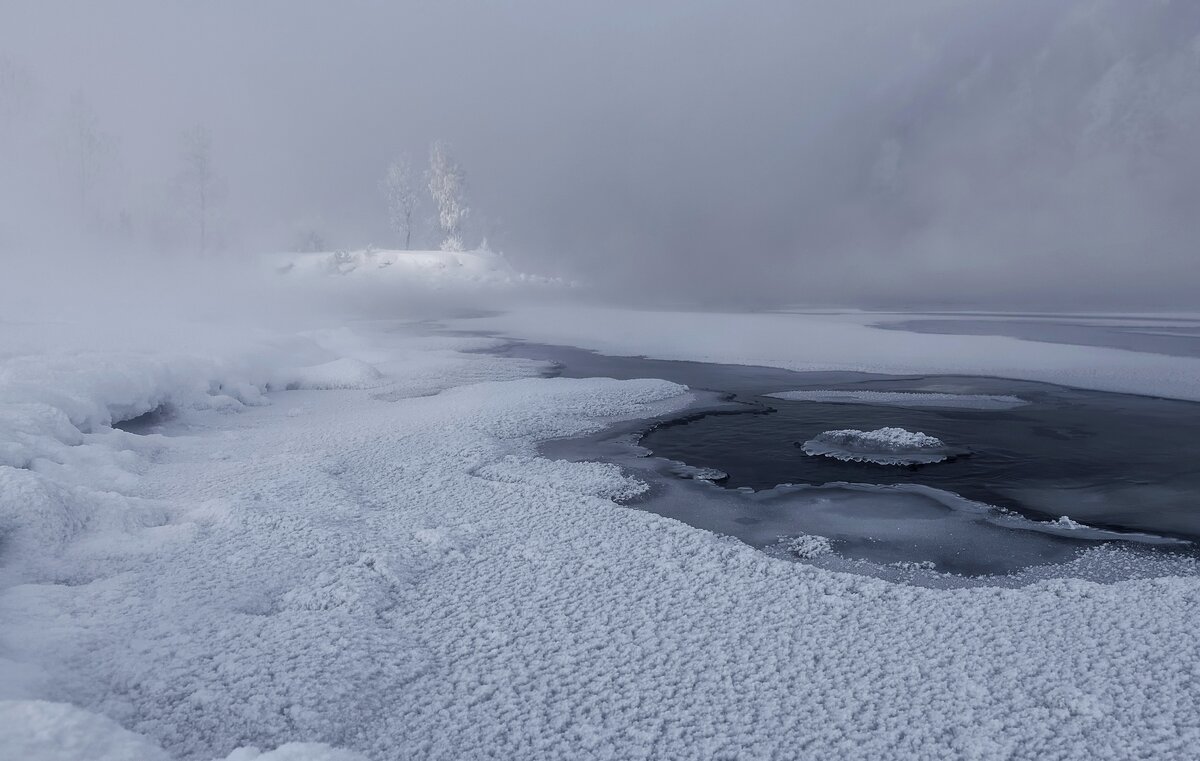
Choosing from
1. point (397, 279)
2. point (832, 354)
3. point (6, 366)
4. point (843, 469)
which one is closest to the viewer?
point (843, 469)

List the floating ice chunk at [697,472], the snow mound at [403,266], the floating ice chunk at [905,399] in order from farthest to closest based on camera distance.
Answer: the snow mound at [403,266]
the floating ice chunk at [905,399]
the floating ice chunk at [697,472]

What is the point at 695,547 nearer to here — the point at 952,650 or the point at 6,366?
the point at 952,650

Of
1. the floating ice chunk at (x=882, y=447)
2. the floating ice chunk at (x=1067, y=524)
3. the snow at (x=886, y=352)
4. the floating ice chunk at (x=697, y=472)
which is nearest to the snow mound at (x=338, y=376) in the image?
the floating ice chunk at (x=697, y=472)

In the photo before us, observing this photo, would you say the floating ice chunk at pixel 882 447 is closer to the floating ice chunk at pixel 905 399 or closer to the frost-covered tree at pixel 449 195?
the floating ice chunk at pixel 905 399

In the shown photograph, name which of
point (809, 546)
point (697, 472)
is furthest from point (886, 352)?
Answer: point (809, 546)

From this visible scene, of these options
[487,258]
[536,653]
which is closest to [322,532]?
[536,653]

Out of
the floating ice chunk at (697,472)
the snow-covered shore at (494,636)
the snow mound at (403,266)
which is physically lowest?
the snow-covered shore at (494,636)

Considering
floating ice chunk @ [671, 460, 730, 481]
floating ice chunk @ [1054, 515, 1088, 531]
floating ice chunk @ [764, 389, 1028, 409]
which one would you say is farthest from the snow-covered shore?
floating ice chunk @ [764, 389, 1028, 409]
